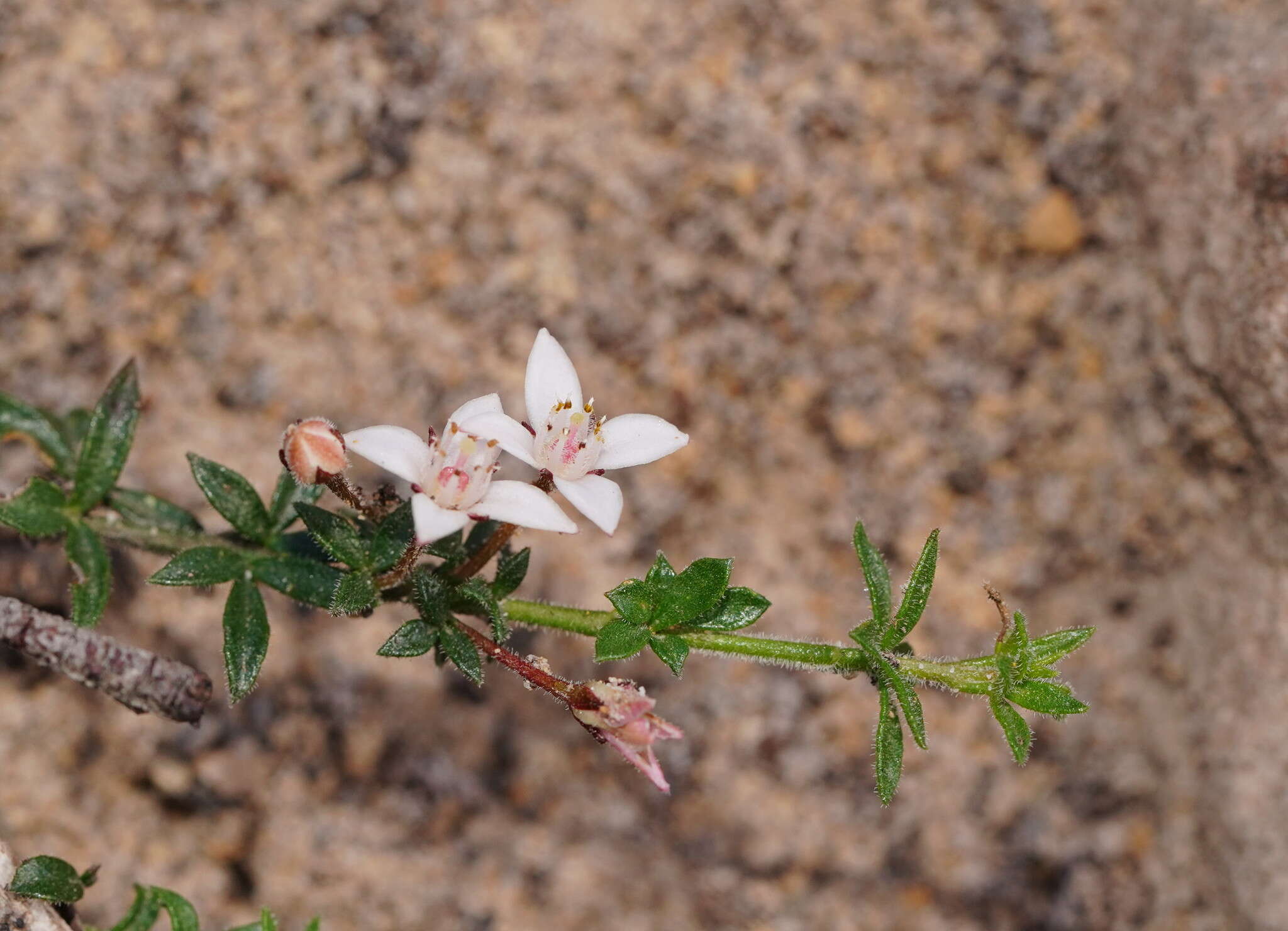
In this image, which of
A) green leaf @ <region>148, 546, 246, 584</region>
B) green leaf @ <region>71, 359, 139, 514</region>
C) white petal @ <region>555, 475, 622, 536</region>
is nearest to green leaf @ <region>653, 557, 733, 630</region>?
white petal @ <region>555, 475, 622, 536</region>

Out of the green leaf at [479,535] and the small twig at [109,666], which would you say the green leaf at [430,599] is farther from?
the small twig at [109,666]

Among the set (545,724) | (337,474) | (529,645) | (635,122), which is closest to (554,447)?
(337,474)

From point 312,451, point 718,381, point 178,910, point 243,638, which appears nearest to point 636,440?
point 312,451

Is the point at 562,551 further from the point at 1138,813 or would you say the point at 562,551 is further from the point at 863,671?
the point at 1138,813

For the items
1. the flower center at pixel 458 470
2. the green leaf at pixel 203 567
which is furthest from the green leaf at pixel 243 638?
the flower center at pixel 458 470

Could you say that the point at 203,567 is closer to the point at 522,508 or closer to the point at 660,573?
the point at 522,508

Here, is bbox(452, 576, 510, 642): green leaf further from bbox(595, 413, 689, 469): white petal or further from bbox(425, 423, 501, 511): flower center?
bbox(595, 413, 689, 469): white petal

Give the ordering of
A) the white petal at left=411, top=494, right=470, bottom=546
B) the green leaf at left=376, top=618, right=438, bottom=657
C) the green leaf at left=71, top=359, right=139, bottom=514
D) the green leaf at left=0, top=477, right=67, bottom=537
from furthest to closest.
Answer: the green leaf at left=71, top=359, right=139, bottom=514 < the green leaf at left=0, top=477, right=67, bottom=537 < the green leaf at left=376, top=618, right=438, bottom=657 < the white petal at left=411, top=494, right=470, bottom=546
